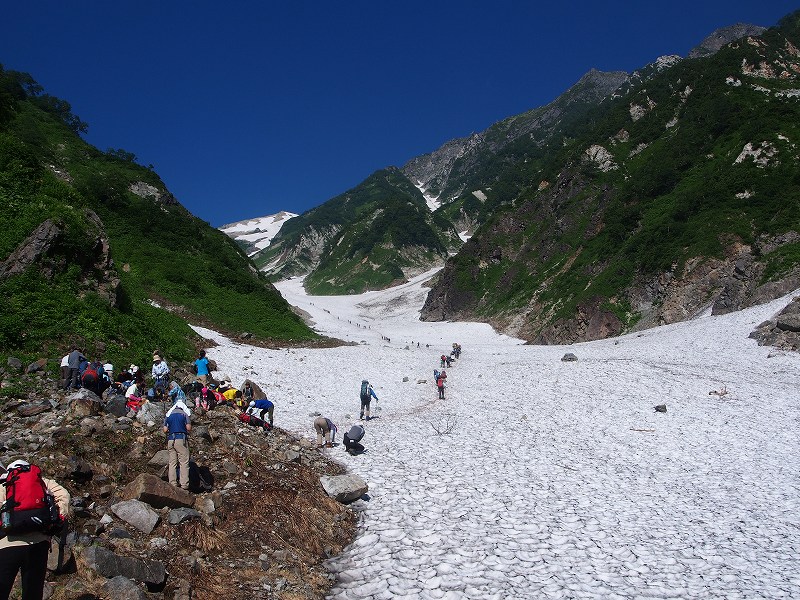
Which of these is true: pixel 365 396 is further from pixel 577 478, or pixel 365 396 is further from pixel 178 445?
pixel 178 445

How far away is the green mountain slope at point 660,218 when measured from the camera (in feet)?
143

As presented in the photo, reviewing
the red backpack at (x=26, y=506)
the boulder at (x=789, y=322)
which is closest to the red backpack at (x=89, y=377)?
the red backpack at (x=26, y=506)

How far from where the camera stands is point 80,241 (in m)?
20.0

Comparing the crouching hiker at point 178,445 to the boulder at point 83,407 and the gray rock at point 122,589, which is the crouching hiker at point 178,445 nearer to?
the boulder at point 83,407

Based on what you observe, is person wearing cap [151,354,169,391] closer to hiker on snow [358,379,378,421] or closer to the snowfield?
the snowfield

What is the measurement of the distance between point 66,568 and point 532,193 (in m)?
98.9

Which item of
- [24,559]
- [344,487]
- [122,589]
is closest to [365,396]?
[344,487]

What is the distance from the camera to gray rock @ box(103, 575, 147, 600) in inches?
239

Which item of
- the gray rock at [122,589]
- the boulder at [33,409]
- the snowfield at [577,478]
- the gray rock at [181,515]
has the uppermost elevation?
the boulder at [33,409]

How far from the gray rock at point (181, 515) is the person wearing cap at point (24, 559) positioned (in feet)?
8.54

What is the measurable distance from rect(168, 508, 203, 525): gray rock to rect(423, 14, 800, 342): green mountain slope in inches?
1715

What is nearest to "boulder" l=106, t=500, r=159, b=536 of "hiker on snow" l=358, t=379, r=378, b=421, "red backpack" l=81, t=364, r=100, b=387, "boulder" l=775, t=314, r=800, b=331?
"red backpack" l=81, t=364, r=100, b=387

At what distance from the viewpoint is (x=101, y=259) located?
69.2 ft

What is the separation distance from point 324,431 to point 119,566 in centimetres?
908
